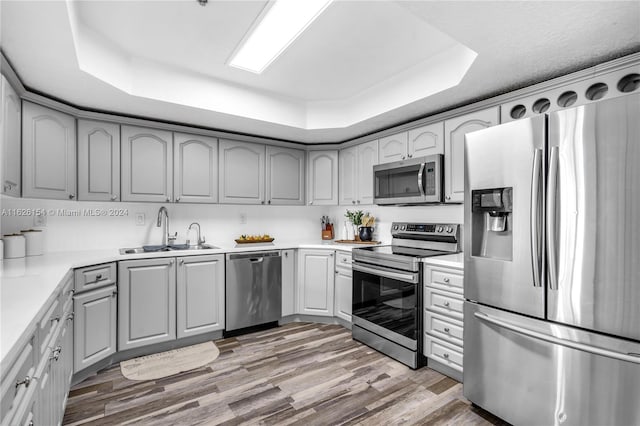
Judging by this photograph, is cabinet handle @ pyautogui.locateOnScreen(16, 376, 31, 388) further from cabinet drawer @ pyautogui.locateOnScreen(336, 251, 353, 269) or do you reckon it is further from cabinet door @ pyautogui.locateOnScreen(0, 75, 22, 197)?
cabinet drawer @ pyautogui.locateOnScreen(336, 251, 353, 269)

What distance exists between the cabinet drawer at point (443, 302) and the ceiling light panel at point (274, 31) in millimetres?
2060

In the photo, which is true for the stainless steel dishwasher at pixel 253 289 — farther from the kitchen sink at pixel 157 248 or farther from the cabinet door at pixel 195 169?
the cabinet door at pixel 195 169

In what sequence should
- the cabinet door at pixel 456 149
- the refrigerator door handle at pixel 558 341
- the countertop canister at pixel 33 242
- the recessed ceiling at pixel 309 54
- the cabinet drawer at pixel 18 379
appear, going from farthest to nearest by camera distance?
the cabinet door at pixel 456 149 → the countertop canister at pixel 33 242 → the recessed ceiling at pixel 309 54 → the refrigerator door handle at pixel 558 341 → the cabinet drawer at pixel 18 379

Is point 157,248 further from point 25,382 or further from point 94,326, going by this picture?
point 25,382

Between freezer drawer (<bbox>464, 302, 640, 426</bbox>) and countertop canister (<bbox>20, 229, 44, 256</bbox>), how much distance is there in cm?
321

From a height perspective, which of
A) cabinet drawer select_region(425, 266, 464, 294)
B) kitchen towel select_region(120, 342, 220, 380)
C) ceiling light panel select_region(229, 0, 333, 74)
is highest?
ceiling light panel select_region(229, 0, 333, 74)

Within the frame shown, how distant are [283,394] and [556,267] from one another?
1833 millimetres

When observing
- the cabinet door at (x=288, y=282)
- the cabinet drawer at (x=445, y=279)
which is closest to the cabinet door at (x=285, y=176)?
the cabinet door at (x=288, y=282)

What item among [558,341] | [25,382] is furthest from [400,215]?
[25,382]

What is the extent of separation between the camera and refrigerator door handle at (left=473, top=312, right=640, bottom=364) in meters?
1.41

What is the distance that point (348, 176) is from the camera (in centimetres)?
388

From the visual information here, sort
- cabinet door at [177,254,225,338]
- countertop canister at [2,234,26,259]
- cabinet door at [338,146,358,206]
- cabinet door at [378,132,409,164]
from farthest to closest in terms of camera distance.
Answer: cabinet door at [338,146,358,206], cabinet door at [378,132,409,164], cabinet door at [177,254,225,338], countertop canister at [2,234,26,259]

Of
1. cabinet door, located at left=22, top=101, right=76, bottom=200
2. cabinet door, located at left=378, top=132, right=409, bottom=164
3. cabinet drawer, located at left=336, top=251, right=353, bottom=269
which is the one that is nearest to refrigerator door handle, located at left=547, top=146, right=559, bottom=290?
cabinet door, located at left=378, top=132, right=409, bottom=164

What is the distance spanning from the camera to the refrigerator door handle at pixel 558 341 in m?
1.41
